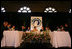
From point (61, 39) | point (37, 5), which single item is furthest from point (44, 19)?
point (61, 39)

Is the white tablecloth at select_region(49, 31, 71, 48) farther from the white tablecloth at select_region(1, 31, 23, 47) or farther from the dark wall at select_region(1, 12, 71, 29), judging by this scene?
the dark wall at select_region(1, 12, 71, 29)

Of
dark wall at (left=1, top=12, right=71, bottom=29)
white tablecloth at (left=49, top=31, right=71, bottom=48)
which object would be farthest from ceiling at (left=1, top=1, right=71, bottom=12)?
white tablecloth at (left=49, top=31, right=71, bottom=48)

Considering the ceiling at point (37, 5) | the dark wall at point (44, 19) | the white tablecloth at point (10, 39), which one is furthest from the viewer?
the dark wall at point (44, 19)

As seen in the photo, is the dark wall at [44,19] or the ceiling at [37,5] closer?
the ceiling at [37,5]

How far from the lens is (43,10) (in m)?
7.89

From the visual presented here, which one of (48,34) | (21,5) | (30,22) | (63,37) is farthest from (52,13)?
(63,37)

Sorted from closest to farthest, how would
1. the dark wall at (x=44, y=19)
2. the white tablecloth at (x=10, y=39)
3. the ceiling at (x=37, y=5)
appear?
the white tablecloth at (x=10, y=39) → the ceiling at (x=37, y=5) → the dark wall at (x=44, y=19)

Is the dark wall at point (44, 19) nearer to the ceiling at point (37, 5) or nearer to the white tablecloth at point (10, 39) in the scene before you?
the ceiling at point (37, 5)

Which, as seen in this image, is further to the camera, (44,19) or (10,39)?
(44,19)

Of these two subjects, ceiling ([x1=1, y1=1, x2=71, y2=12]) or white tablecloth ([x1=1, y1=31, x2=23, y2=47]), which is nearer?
white tablecloth ([x1=1, y1=31, x2=23, y2=47])

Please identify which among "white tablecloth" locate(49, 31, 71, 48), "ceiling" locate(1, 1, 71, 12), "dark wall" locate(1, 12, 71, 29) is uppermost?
"ceiling" locate(1, 1, 71, 12)

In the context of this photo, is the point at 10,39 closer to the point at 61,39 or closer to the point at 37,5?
the point at 61,39

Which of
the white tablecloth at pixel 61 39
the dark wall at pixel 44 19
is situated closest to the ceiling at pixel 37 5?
the dark wall at pixel 44 19

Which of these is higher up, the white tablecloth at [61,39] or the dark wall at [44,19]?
the dark wall at [44,19]
